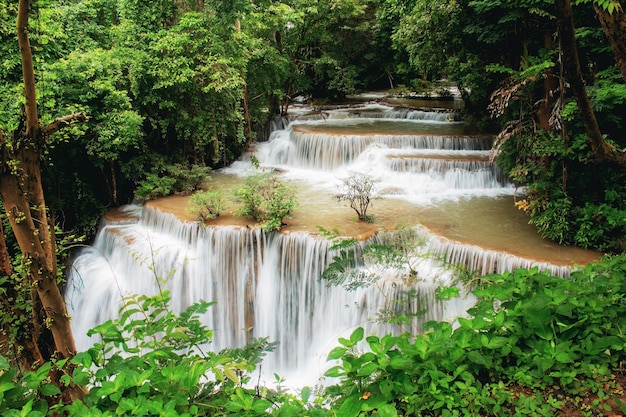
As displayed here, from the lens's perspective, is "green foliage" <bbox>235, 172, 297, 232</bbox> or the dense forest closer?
the dense forest

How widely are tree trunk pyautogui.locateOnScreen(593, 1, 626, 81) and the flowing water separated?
144 inches

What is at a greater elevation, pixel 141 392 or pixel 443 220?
pixel 141 392

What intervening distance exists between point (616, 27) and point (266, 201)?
234 inches

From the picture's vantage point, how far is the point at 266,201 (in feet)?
26.0

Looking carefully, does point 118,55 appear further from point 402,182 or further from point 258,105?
point 402,182

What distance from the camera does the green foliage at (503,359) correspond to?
2.39m

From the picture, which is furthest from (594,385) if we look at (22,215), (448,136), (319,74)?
(319,74)

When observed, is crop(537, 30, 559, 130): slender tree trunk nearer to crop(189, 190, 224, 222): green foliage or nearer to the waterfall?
the waterfall

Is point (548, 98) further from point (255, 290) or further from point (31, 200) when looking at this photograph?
point (31, 200)

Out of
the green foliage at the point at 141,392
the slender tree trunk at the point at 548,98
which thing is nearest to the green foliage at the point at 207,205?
the green foliage at the point at 141,392

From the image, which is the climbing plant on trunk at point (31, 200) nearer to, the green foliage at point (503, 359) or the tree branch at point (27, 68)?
the tree branch at point (27, 68)

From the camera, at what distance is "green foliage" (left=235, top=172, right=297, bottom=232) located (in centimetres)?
767

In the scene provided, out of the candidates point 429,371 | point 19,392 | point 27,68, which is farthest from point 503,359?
point 27,68

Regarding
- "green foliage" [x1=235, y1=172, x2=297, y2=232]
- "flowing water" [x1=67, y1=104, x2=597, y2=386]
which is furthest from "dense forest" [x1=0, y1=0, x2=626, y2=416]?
"green foliage" [x1=235, y1=172, x2=297, y2=232]
